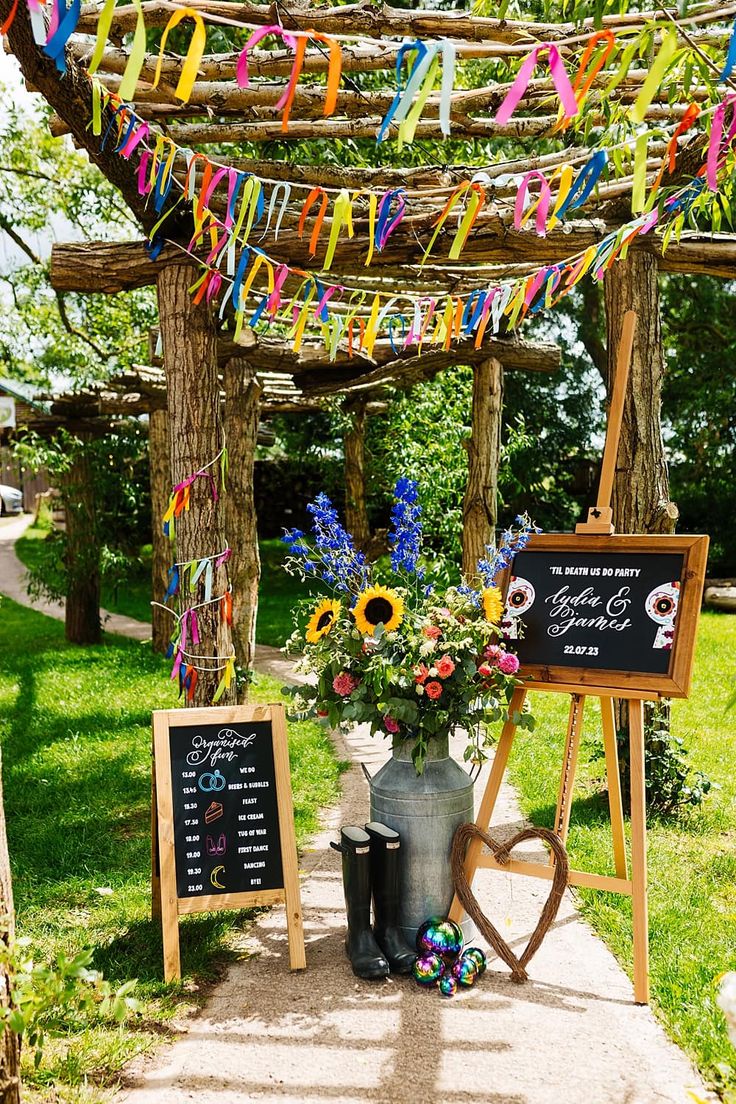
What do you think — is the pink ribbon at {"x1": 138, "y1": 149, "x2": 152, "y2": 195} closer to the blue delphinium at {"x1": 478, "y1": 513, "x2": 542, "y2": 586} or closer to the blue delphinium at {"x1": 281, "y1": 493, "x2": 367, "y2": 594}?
the blue delphinium at {"x1": 281, "y1": 493, "x2": 367, "y2": 594}

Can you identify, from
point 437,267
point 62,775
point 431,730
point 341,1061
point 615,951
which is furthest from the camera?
point 62,775

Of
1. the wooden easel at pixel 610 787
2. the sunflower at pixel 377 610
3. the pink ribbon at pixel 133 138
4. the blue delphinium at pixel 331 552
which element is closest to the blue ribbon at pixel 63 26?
the pink ribbon at pixel 133 138

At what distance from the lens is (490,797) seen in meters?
3.24

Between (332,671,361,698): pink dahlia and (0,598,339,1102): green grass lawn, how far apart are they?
→ 0.99 metres

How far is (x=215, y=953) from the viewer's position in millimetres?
3213

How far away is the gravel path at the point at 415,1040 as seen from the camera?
7.87 ft

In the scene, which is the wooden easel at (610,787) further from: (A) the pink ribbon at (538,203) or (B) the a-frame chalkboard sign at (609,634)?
(A) the pink ribbon at (538,203)

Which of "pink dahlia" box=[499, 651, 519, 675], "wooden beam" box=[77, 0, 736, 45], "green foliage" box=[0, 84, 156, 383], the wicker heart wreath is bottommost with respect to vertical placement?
the wicker heart wreath

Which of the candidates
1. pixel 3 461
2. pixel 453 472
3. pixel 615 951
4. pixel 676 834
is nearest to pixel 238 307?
pixel 615 951

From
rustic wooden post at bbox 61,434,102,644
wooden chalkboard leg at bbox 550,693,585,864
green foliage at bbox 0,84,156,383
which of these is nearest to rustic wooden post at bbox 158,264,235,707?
wooden chalkboard leg at bbox 550,693,585,864

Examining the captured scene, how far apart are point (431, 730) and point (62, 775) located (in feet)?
10.0

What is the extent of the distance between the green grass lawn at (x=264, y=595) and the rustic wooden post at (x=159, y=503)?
166 cm

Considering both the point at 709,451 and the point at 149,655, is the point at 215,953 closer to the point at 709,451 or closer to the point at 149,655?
the point at 149,655

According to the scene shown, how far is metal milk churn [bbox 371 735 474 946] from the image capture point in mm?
3170
